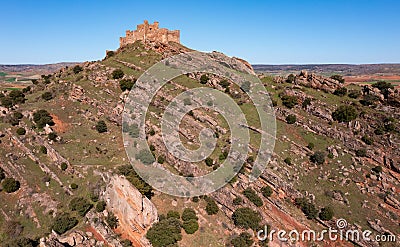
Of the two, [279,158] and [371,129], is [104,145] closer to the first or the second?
[279,158]

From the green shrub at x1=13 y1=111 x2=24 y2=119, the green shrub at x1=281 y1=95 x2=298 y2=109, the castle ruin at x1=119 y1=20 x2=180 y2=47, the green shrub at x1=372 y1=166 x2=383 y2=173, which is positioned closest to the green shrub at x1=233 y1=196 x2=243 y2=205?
the green shrub at x1=372 y1=166 x2=383 y2=173

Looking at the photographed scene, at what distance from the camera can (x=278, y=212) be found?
4066cm

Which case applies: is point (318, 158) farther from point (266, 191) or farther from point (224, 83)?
point (224, 83)

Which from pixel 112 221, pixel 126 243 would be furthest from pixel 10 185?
pixel 126 243

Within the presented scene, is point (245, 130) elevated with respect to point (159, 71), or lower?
lower

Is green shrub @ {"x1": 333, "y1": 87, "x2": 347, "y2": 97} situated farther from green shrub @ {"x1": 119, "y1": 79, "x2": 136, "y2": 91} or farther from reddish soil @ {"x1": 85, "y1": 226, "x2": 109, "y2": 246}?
reddish soil @ {"x1": 85, "y1": 226, "x2": 109, "y2": 246}

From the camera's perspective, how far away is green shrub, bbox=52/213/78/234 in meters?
35.7

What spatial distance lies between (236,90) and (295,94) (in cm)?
1236

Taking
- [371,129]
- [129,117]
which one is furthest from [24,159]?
[371,129]

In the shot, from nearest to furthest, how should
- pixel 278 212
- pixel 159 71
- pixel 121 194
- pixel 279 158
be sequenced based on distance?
pixel 121 194 → pixel 278 212 → pixel 279 158 → pixel 159 71

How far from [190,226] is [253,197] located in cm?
1030

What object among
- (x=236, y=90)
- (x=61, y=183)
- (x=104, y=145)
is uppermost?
(x=236, y=90)

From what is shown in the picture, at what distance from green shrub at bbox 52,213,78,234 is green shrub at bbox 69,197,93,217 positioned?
4.12 ft

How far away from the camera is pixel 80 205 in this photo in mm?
38312
